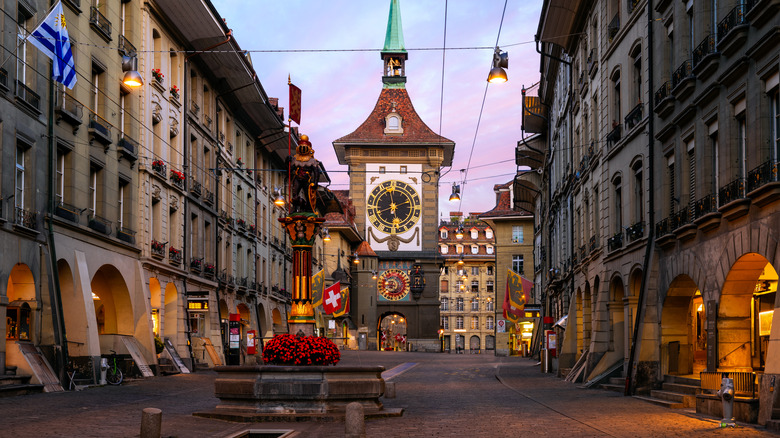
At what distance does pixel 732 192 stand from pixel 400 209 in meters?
79.2

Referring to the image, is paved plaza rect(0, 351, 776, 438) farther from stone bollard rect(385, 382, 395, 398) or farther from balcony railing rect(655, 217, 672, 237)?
balcony railing rect(655, 217, 672, 237)

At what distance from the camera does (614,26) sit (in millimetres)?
30094

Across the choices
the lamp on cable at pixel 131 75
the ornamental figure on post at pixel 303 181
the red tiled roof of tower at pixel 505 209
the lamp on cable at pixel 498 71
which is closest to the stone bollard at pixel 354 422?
the ornamental figure on post at pixel 303 181

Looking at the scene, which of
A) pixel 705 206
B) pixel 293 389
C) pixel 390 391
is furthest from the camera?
pixel 390 391

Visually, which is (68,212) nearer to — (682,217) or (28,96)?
(28,96)

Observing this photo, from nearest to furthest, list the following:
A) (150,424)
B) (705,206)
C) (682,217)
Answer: (150,424) → (705,206) → (682,217)

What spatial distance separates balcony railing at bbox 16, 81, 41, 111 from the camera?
24906mm

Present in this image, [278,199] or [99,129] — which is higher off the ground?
[99,129]

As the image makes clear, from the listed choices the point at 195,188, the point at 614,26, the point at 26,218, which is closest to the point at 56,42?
the point at 26,218

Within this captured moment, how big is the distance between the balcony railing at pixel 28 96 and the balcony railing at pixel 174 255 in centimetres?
1324

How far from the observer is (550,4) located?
120 ft

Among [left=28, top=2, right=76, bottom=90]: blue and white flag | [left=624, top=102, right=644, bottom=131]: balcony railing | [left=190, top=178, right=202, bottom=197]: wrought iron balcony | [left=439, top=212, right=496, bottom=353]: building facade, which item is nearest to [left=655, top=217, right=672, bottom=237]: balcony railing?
[left=624, top=102, right=644, bottom=131]: balcony railing

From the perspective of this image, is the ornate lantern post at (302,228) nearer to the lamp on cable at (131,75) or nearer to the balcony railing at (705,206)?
the lamp on cable at (131,75)

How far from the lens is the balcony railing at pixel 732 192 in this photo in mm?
18062
